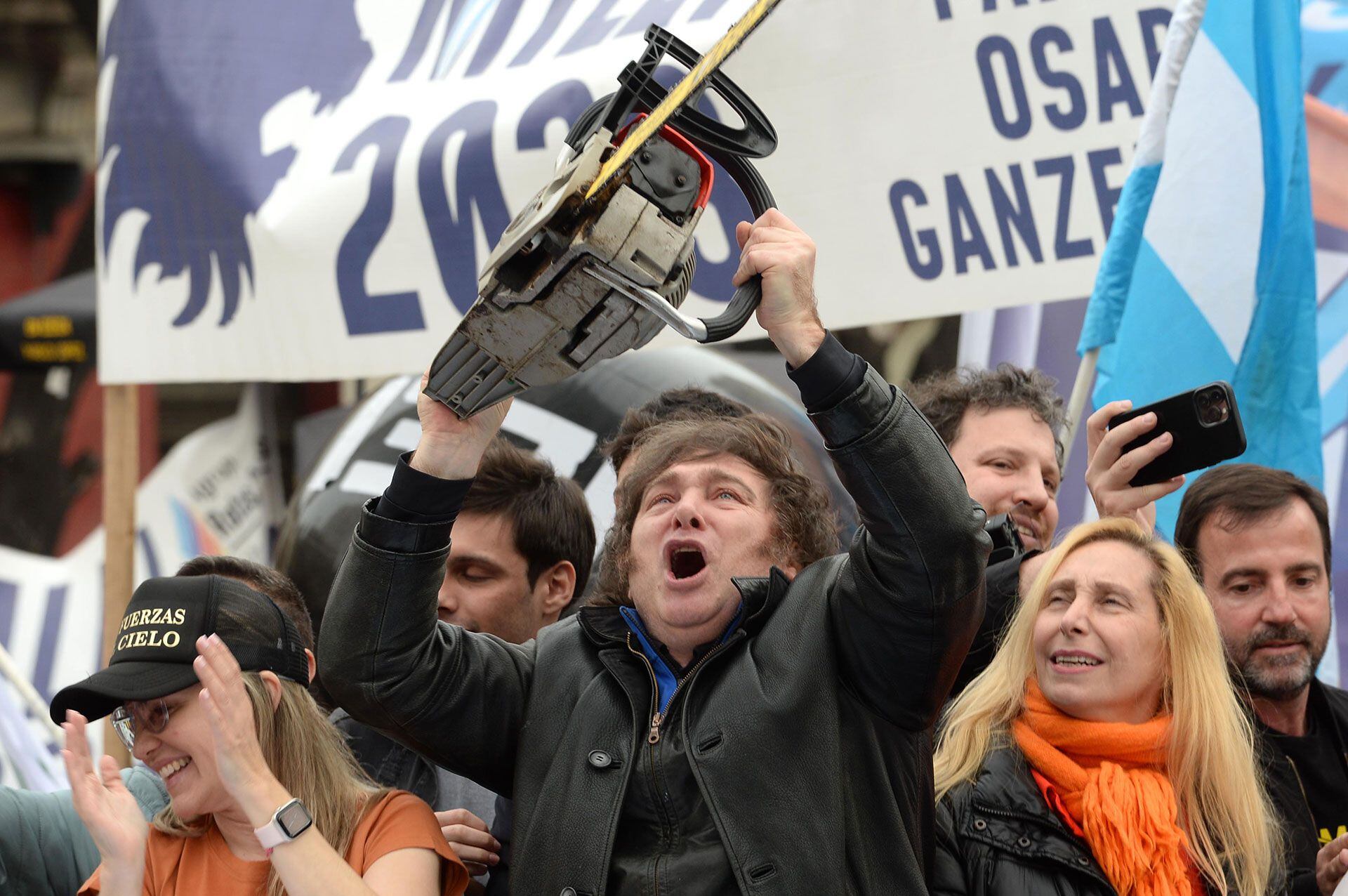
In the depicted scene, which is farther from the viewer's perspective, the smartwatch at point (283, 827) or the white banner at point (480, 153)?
the white banner at point (480, 153)

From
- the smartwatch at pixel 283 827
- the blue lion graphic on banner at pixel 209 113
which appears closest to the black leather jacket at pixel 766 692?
the smartwatch at pixel 283 827

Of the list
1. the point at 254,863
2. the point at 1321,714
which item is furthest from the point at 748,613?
the point at 1321,714

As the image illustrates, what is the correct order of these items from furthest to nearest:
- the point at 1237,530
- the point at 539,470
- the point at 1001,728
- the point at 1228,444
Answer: the point at 539,470 → the point at 1237,530 → the point at 1228,444 → the point at 1001,728

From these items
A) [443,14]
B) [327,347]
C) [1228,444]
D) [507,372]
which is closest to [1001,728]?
[1228,444]

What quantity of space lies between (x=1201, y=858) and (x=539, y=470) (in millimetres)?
1717

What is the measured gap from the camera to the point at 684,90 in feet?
6.85

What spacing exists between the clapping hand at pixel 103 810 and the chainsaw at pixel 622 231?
887 mm

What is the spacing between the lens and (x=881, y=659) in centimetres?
237

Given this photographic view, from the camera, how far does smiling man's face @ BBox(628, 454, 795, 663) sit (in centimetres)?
254

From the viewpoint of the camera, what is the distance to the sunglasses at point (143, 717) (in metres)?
2.62

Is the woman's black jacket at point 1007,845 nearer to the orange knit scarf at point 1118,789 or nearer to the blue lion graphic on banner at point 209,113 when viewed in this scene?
the orange knit scarf at point 1118,789

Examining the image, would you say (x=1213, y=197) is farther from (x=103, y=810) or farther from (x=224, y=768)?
(x=103, y=810)

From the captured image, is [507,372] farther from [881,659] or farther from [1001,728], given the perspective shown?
[1001,728]

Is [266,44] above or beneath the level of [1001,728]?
above
